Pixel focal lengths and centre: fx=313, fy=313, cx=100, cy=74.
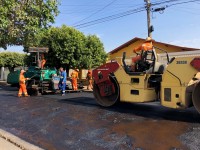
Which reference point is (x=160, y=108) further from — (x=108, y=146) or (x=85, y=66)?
(x=85, y=66)

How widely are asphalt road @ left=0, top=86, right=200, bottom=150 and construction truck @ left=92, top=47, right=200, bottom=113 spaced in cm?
45

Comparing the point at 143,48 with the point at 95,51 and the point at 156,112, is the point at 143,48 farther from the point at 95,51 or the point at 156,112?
the point at 95,51

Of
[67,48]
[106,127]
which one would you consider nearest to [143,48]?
[106,127]

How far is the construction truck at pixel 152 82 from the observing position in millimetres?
7996

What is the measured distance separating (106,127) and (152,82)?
2331 mm

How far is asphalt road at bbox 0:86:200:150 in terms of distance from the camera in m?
6.32

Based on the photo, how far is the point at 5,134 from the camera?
7164mm

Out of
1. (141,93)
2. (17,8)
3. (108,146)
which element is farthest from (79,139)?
(17,8)

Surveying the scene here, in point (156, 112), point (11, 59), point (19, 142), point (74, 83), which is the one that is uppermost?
point (11, 59)

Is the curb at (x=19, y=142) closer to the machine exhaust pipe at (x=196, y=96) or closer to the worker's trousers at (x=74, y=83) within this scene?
the machine exhaust pipe at (x=196, y=96)

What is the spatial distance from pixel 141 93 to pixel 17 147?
445 cm

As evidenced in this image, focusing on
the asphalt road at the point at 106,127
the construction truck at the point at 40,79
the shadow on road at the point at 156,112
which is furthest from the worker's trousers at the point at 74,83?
the asphalt road at the point at 106,127

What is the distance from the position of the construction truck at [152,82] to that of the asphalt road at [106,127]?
451 millimetres

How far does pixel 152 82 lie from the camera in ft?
30.7
